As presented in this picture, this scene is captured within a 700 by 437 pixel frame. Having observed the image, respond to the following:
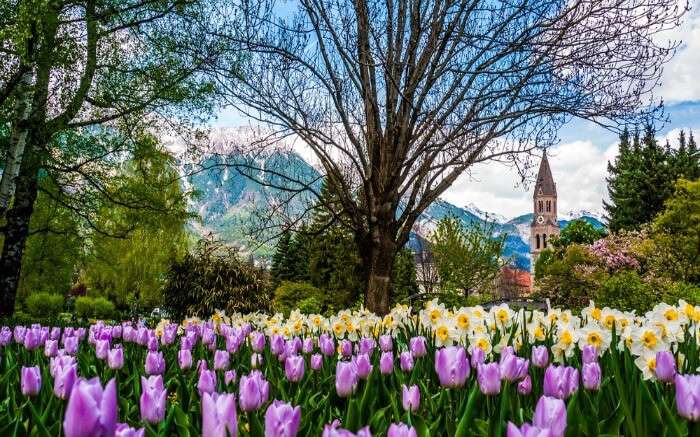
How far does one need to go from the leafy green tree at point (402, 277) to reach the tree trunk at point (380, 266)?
10.2 meters

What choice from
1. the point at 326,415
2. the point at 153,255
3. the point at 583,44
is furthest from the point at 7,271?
the point at 153,255

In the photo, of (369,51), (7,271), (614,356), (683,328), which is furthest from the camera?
(7,271)

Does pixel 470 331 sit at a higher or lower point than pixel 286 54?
lower

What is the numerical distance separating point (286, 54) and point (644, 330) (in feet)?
21.4

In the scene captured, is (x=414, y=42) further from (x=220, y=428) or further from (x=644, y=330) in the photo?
(x=220, y=428)

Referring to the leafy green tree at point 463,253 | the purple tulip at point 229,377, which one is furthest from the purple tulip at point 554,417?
the leafy green tree at point 463,253

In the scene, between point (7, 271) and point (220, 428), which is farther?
point (7, 271)

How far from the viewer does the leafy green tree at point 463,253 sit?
2372 centimetres

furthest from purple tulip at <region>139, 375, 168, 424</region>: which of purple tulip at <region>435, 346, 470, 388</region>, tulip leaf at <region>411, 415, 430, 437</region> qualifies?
purple tulip at <region>435, 346, 470, 388</region>

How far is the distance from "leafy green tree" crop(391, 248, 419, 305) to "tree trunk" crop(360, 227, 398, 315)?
1018 cm

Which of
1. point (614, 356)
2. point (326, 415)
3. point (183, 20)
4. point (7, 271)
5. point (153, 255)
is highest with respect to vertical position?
point (183, 20)

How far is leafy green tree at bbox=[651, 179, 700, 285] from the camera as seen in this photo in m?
21.5

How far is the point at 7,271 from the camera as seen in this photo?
11.5 m

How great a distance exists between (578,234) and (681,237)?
28107mm
